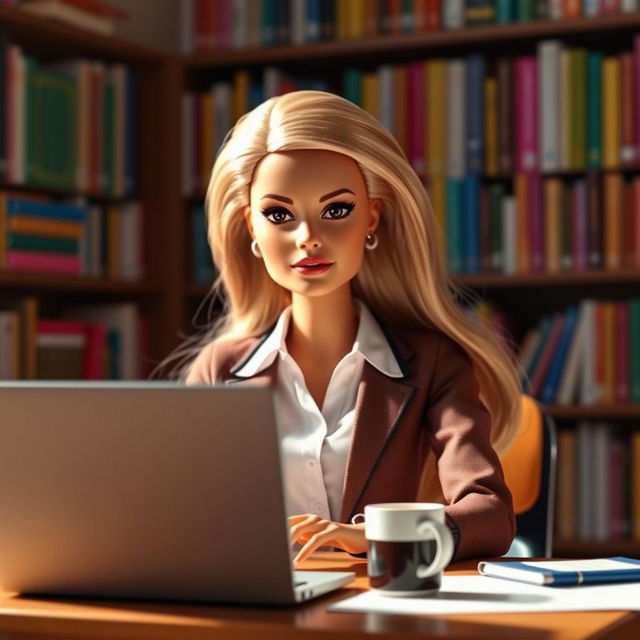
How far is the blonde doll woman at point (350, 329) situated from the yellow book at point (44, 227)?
4.95 ft

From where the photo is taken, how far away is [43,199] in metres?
3.33

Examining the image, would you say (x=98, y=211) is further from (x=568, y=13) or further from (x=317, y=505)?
(x=317, y=505)

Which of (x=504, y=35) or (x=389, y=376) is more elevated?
(x=504, y=35)

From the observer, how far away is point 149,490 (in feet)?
3.44

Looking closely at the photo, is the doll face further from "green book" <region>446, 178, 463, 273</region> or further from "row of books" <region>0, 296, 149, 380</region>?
"green book" <region>446, 178, 463, 273</region>

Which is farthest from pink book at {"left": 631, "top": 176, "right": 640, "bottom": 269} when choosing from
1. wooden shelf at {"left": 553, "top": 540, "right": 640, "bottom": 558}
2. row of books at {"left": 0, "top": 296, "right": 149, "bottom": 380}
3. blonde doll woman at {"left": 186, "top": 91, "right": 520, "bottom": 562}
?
blonde doll woman at {"left": 186, "top": 91, "right": 520, "bottom": 562}

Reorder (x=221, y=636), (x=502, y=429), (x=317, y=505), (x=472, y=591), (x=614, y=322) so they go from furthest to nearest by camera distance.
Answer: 1. (x=614, y=322)
2. (x=502, y=429)
3. (x=317, y=505)
4. (x=472, y=591)
5. (x=221, y=636)

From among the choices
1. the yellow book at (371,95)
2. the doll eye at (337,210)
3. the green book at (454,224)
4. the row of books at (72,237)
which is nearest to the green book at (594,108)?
the green book at (454,224)

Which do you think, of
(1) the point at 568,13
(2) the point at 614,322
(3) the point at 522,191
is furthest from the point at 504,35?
(2) the point at 614,322

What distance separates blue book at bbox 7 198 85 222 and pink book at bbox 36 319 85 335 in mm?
279

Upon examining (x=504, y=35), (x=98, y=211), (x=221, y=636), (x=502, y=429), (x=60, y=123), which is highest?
(x=504, y=35)

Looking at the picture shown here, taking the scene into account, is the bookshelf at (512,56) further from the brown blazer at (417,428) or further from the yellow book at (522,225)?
the brown blazer at (417,428)

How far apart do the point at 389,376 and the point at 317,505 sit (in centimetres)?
19

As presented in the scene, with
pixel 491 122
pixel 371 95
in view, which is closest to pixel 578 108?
pixel 491 122
